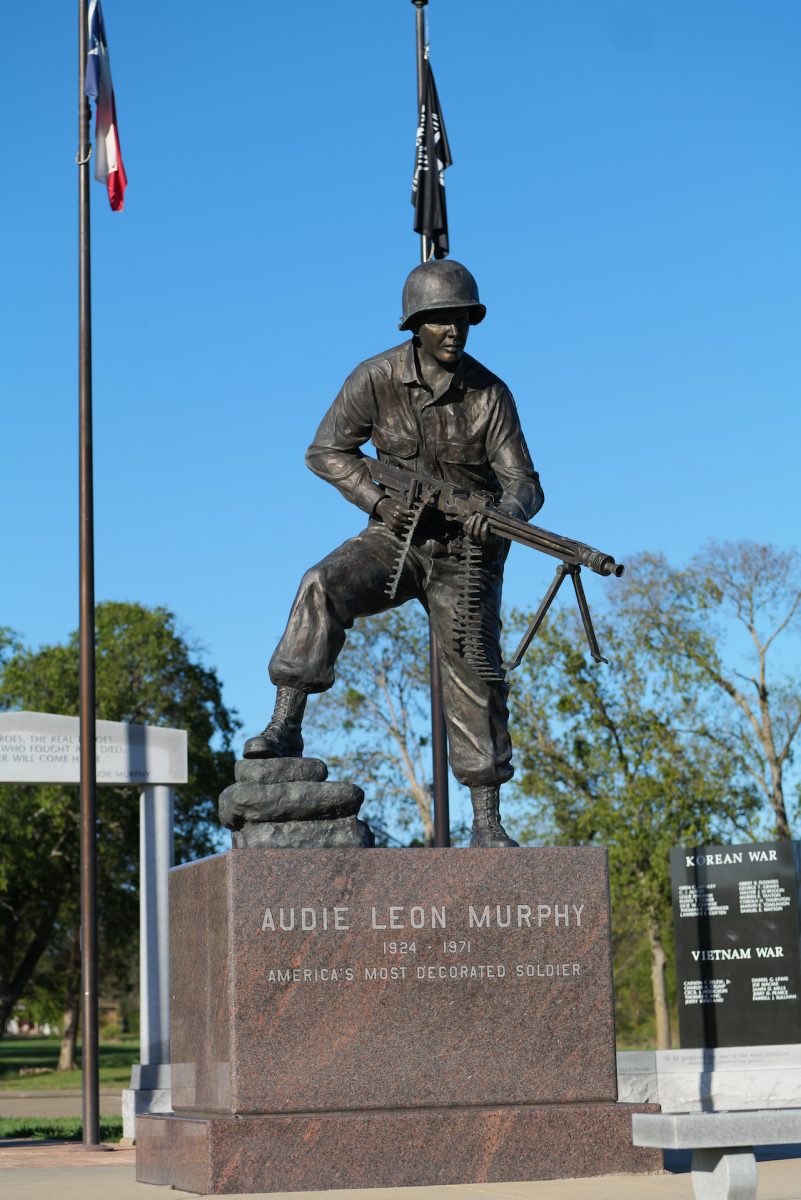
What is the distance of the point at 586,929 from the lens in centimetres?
736

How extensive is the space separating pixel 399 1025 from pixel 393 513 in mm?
2371

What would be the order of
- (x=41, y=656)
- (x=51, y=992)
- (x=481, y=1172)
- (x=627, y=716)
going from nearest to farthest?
(x=481, y=1172) < (x=627, y=716) < (x=41, y=656) < (x=51, y=992)

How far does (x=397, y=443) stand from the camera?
26.3 feet

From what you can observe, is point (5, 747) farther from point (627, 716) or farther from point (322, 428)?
point (627, 716)

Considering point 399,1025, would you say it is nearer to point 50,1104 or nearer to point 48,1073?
point 50,1104

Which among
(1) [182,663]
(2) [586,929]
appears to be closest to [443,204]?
(2) [586,929]

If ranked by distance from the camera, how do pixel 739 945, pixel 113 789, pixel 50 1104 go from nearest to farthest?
pixel 739 945 → pixel 50 1104 → pixel 113 789

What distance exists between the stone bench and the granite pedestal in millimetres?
1507

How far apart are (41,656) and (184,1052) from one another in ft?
93.8

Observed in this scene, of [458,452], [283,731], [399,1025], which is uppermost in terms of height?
[458,452]

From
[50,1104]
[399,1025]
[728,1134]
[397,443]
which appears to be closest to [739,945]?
[397,443]

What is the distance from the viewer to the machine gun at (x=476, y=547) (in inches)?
293

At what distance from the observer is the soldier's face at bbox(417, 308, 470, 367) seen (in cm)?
787

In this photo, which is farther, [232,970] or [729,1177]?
[232,970]
